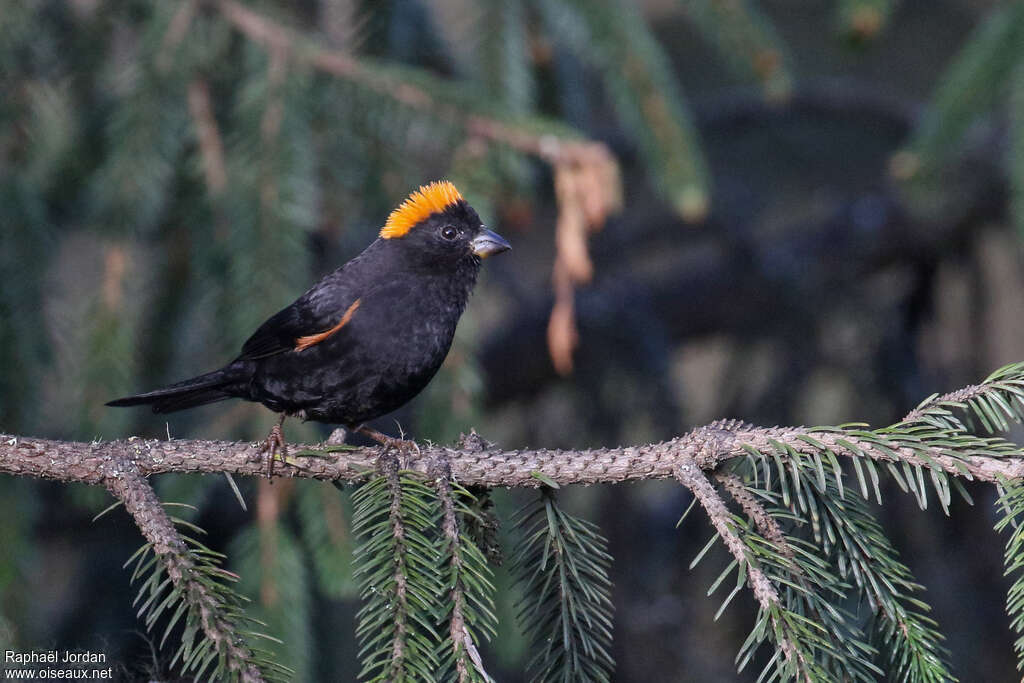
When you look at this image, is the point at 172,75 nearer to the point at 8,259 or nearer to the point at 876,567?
the point at 8,259

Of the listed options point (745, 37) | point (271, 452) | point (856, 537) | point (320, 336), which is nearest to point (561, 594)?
point (856, 537)

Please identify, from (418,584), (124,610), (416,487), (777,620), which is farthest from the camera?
(124,610)

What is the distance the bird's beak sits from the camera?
9.85ft

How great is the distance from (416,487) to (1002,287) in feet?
15.4

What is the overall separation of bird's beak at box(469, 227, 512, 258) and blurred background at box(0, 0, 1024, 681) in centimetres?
18

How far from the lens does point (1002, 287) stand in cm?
532

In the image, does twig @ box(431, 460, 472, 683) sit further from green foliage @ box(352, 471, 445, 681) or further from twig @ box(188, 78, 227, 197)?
twig @ box(188, 78, 227, 197)

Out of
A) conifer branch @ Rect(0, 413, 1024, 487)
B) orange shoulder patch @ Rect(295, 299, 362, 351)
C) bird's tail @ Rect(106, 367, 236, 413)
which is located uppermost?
orange shoulder patch @ Rect(295, 299, 362, 351)

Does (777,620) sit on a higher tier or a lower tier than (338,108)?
lower

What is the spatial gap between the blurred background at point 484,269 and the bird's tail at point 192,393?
0.13 meters

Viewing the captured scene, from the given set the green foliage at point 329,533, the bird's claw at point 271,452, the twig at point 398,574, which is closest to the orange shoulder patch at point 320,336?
the green foliage at point 329,533

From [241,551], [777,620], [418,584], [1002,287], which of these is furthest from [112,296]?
[1002,287]

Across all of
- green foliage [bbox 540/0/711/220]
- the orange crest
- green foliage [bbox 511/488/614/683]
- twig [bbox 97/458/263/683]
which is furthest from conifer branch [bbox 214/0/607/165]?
twig [bbox 97/458/263/683]

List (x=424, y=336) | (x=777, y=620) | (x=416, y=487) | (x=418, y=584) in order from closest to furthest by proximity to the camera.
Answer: (x=777, y=620), (x=418, y=584), (x=416, y=487), (x=424, y=336)
